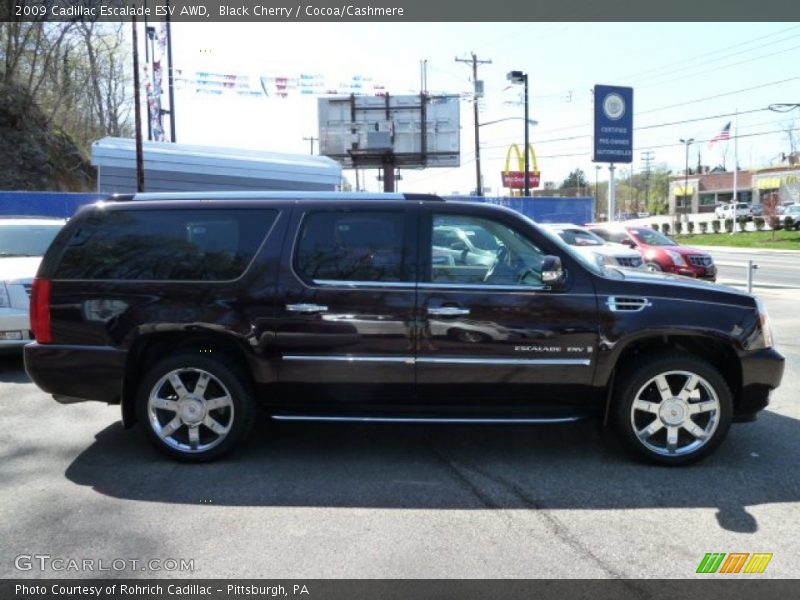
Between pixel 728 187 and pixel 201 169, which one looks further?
pixel 728 187

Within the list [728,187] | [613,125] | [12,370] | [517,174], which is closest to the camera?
[12,370]

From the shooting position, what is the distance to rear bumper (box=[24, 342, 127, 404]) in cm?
445

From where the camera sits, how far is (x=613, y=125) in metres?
24.5

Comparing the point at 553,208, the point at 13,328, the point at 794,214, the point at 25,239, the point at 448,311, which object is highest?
the point at 794,214

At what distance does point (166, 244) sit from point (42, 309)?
3.07 ft

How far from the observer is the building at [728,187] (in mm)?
71562

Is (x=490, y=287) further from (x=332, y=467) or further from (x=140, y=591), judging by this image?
(x=140, y=591)

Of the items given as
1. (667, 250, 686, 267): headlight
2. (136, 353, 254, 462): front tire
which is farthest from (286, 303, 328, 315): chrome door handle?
(667, 250, 686, 267): headlight

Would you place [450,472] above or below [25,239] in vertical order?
below

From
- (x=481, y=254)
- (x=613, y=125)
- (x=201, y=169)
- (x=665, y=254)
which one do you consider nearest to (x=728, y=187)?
(x=613, y=125)

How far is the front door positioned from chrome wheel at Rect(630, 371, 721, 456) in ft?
1.21

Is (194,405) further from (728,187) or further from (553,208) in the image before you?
(728,187)

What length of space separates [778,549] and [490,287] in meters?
2.15

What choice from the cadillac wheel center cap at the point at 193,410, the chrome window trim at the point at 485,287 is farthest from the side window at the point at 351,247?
the cadillac wheel center cap at the point at 193,410
